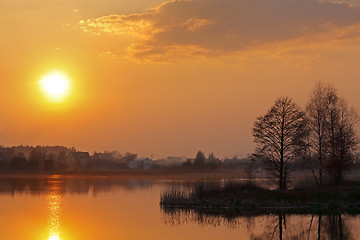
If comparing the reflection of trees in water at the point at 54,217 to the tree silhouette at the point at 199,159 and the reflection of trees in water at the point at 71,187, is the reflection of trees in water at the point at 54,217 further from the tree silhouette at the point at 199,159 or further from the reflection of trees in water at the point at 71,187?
the tree silhouette at the point at 199,159

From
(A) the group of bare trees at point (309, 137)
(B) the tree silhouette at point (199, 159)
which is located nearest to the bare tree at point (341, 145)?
(A) the group of bare trees at point (309, 137)

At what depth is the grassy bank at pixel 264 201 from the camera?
1900 inches

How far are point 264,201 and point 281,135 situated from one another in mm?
Result: 10280

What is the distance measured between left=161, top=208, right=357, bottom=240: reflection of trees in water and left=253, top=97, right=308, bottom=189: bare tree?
13052 millimetres

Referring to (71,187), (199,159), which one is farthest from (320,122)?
(199,159)

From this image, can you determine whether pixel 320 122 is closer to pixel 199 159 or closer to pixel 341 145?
pixel 341 145

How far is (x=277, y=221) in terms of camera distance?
40.6 metres

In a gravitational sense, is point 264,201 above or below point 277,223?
above

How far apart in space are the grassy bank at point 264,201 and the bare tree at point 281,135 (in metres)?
5.40

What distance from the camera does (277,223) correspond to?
39594 millimetres

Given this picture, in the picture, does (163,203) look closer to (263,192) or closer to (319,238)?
(263,192)

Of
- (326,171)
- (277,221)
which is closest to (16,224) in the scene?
(277,221)

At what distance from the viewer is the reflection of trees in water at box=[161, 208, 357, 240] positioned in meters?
34.5

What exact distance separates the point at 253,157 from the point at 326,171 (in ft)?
33.7
